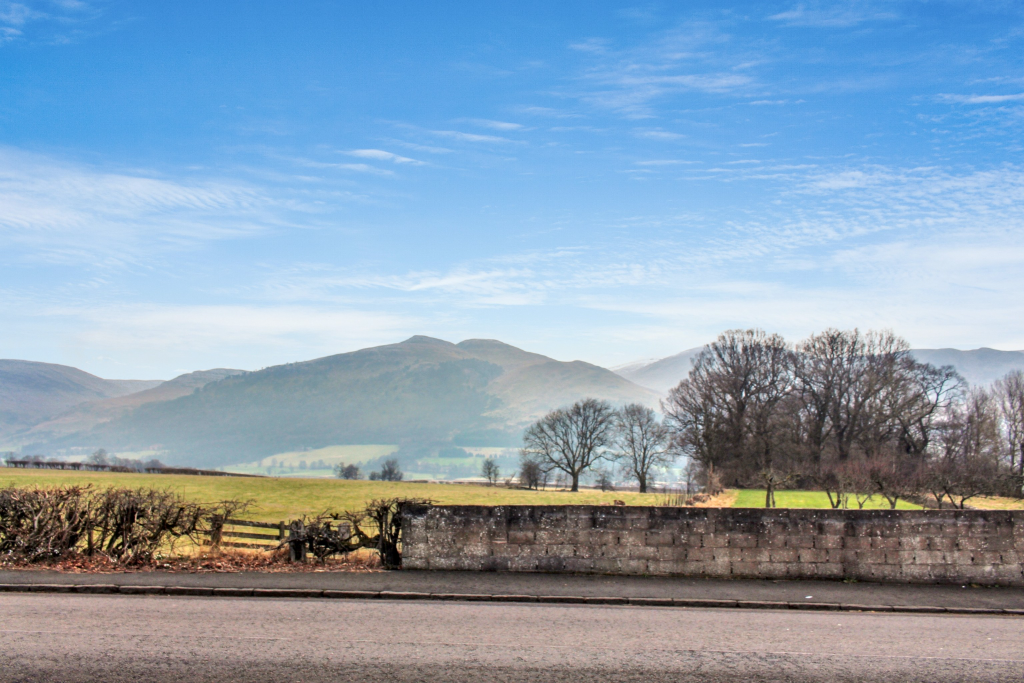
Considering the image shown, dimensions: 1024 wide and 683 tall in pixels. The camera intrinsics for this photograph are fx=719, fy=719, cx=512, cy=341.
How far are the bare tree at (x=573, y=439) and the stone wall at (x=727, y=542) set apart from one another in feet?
259

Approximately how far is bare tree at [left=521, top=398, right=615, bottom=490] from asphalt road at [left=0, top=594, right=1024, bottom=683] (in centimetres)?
8201

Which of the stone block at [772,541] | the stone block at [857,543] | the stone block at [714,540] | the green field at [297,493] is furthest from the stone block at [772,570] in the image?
the green field at [297,493]

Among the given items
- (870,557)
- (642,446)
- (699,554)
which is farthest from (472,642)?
(642,446)

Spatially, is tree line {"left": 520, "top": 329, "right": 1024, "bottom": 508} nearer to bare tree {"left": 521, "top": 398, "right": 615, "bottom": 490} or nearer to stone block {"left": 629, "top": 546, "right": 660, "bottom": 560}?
bare tree {"left": 521, "top": 398, "right": 615, "bottom": 490}

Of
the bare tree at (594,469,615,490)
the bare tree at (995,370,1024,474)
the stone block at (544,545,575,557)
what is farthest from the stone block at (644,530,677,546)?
the bare tree at (594,469,615,490)

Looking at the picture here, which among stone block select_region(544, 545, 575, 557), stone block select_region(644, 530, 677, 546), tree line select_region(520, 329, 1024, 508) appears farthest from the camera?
tree line select_region(520, 329, 1024, 508)

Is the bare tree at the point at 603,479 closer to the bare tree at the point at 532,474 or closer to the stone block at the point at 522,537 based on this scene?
the bare tree at the point at 532,474

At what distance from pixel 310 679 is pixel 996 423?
74841 mm

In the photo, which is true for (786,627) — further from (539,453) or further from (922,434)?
(539,453)

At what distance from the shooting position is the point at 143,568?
48.3 feet

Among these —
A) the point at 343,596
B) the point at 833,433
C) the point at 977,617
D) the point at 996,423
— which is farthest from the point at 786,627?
the point at 996,423

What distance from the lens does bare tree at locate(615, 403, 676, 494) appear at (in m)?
87.5

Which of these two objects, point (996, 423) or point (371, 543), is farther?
point (996, 423)

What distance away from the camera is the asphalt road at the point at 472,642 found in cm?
838
